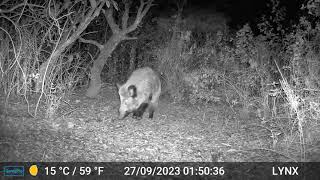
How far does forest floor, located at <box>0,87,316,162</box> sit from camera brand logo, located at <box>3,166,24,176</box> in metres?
0.28

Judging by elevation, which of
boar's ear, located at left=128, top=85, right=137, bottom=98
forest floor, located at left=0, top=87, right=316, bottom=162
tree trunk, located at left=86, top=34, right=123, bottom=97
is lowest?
forest floor, located at left=0, top=87, right=316, bottom=162

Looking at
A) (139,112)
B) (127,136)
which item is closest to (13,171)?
(127,136)

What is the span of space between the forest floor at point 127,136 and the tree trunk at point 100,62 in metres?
0.69

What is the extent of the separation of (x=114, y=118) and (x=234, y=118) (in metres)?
2.90

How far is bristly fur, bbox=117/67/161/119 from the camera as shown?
25.4ft

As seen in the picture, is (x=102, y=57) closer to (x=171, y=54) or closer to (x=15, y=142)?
(x=171, y=54)

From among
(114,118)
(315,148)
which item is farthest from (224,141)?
(114,118)

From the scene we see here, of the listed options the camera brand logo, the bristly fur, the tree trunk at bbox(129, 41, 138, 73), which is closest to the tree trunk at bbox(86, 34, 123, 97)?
the bristly fur

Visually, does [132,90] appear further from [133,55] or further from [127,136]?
[133,55]

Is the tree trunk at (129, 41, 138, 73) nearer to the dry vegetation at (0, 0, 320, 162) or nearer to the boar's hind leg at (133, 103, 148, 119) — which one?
the dry vegetation at (0, 0, 320, 162)

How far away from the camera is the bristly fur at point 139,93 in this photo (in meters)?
7.75

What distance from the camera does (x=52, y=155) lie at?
5.13 meters

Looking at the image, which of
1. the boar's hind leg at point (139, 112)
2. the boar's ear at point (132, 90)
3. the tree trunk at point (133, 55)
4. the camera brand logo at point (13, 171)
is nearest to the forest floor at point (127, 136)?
the boar's hind leg at point (139, 112)

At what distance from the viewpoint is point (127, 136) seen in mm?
6625
